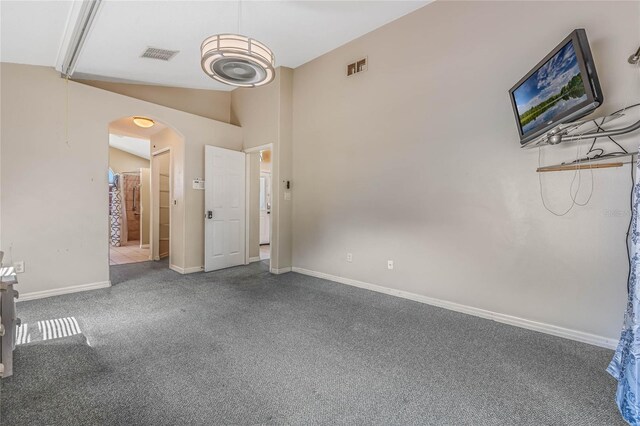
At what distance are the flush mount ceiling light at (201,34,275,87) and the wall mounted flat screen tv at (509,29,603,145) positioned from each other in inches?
85.4

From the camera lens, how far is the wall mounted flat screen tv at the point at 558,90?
200cm

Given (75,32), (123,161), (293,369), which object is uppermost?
(75,32)

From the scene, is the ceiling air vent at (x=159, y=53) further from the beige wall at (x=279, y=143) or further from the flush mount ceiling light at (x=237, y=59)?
the flush mount ceiling light at (x=237, y=59)

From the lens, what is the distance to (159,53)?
374 centimetres

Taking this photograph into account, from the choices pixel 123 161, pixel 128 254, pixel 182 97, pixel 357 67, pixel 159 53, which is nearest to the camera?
pixel 159 53

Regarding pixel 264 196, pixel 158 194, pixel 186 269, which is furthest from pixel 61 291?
pixel 264 196

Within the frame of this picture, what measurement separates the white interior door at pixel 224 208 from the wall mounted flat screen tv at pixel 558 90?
4208mm

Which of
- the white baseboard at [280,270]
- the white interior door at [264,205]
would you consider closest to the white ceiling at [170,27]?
the white baseboard at [280,270]

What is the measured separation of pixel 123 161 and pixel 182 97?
5.80 metres

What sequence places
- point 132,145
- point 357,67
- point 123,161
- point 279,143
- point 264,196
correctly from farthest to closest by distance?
point 123,161 < point 132,145 < point 264,196 < point 279,143 < point 357,67

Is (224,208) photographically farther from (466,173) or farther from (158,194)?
(466,173)

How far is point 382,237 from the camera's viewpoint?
391cm

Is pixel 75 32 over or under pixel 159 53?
under

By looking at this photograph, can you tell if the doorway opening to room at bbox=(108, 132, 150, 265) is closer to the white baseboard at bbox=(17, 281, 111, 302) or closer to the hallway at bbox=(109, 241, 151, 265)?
the hallway at bbox=(109, 241, 151, 265)
